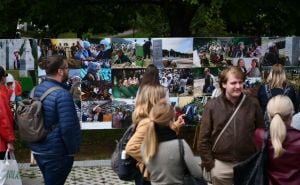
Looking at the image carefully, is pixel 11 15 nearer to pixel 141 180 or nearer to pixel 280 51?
pixel 280 51

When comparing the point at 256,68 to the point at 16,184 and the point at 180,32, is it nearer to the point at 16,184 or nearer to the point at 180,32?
the point at 180,32

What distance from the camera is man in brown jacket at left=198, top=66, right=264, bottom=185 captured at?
18.4ft

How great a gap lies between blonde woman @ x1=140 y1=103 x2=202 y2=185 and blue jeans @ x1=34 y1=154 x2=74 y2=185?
4.86 ft

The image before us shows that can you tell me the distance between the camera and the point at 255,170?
5000 millimetres

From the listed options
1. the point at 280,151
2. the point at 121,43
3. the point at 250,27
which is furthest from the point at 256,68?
the point at 280,151

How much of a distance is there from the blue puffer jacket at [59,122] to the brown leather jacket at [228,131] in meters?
1.29

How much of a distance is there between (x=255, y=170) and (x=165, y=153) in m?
0.72

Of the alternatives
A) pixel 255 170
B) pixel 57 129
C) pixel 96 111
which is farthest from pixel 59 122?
pixel 96 111

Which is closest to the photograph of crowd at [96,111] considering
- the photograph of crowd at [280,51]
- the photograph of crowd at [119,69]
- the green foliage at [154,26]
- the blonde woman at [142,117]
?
the photograph of crowd at [119,69]

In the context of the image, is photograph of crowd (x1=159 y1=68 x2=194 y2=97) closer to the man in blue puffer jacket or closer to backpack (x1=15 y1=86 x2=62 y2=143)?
the man in blue puffer jacket

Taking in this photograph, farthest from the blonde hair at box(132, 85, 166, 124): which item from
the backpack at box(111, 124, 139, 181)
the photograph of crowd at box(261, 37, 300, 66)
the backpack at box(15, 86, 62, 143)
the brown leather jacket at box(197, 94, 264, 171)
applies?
the photograph of crowd at box(261, 37, 300, 66)

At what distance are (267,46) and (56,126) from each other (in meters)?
6.51

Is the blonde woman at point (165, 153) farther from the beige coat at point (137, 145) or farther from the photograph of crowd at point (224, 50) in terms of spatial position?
the photograph of crowd at point (224, 50)

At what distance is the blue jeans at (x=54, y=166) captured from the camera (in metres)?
6.29
